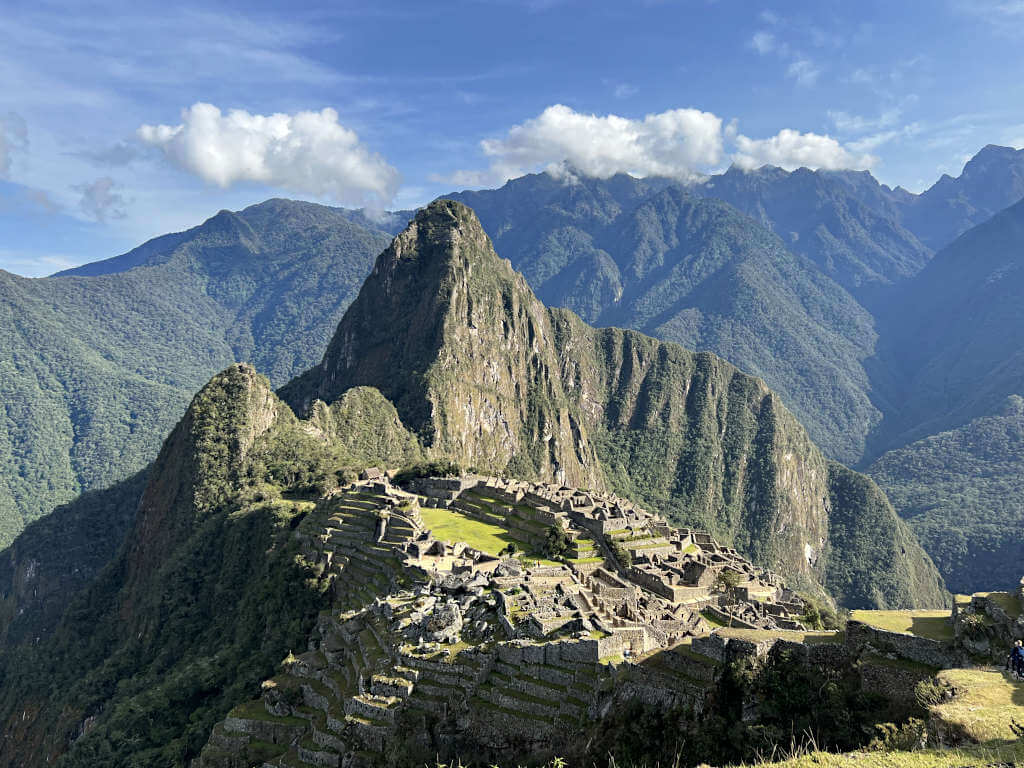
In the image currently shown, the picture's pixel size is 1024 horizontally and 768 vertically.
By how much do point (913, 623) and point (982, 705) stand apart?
1239cm

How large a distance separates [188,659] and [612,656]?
200 feet

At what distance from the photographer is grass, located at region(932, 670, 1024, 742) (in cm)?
1919

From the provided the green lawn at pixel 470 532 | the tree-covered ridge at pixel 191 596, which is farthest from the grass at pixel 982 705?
the tree-covered ridge at pixel 191 596

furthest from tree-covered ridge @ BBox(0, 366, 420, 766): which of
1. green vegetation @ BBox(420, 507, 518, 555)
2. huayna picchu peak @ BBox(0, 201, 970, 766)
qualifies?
green vegetation @ BBox(420, 507, 518, 555)

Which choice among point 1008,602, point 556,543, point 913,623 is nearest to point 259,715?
point 556,543

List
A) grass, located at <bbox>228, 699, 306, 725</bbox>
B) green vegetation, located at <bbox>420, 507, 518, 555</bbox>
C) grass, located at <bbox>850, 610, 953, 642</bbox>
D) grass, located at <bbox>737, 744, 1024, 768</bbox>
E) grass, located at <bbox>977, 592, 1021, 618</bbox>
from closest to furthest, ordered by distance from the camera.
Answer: grass, located at <bbox>737, 744, 1024, 768</bbox> < grass, located at <bbox>977, 592, 1021, 618</bbox> < grass, located at <bbox>850, 610, 953, 642</bbox> < grass, located at <bbox>228, 699, 306, 725</bbox> < green vegetation, located at <bbox>420, 507, 518, 555</bbox>

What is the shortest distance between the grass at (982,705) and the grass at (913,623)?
14.5 ft

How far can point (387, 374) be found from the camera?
199 m

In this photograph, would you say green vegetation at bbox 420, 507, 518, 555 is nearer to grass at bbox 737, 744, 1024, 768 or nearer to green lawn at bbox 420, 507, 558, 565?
green lawn at bbox 420, 507, 558, 565

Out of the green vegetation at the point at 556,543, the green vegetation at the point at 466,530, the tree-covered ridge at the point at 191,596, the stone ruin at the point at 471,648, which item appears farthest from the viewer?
the green vegetation at the point at 466,530

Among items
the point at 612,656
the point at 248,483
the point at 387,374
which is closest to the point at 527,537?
the point at 612,656

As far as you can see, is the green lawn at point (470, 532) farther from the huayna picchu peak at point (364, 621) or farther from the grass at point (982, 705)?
the grass at point (982, 705)

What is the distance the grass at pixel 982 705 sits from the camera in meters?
19.2

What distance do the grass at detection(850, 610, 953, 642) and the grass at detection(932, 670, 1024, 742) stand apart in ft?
14.5
